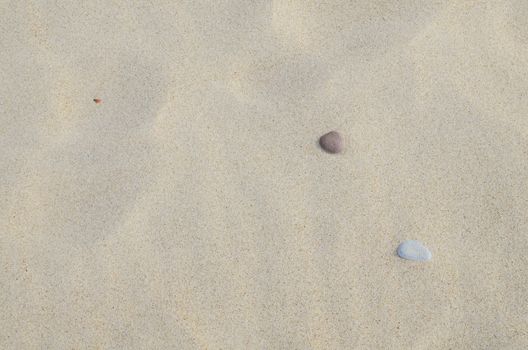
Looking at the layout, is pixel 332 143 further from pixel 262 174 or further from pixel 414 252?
pixel 414 252

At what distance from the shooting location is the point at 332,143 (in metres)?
1.83

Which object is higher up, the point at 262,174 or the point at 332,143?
the point at 332,143

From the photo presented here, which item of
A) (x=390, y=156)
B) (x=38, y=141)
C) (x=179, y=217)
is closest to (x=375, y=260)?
(x=390, y=156)

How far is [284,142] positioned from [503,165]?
2.15 feet

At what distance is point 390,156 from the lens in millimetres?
1842

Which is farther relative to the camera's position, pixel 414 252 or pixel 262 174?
pixel 262 174

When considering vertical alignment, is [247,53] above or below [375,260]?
above

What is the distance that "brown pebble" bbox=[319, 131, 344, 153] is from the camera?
183cm

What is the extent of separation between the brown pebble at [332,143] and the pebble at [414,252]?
348mm

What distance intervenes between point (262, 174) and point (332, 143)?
9.0 inches

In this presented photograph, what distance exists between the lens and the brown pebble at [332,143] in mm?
1833

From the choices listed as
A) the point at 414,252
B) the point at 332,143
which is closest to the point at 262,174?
the point at 332,143

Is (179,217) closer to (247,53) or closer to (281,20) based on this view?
(247,53)

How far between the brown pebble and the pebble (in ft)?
1.14
